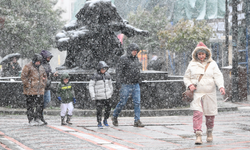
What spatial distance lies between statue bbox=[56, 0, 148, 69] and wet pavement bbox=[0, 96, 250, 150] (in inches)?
183

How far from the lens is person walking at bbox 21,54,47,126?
933cm

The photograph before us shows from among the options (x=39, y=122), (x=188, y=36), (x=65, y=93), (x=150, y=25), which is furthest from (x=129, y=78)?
(x=150, y=25)

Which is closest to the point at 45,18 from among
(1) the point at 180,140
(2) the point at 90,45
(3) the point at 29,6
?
(3) the point at 29,6

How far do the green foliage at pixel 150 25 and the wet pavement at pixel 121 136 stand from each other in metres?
30.6

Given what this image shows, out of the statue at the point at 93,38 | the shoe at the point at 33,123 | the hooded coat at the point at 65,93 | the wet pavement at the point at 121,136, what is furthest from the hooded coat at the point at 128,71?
the statue at the point at 93,38

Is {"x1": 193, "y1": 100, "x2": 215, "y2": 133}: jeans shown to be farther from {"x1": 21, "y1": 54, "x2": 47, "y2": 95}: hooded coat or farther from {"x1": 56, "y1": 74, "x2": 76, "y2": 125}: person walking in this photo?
{"x1": 21, "y1": 54, "x2": 47, "y2": 95}: hooded coat

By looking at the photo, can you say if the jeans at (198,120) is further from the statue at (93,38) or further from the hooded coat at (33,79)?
the statue at (93,38)

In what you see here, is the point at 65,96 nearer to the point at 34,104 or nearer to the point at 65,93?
the point at 65,93

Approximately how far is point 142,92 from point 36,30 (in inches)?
1248

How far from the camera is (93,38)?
1511 cm

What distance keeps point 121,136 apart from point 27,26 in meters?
31.8

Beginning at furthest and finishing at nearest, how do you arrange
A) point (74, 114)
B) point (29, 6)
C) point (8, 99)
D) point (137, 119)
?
point (29, 6), point (8, 99), point (74, 114), point (137, 119)

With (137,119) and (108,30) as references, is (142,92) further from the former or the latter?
(108,30)

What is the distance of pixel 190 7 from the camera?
144ft
